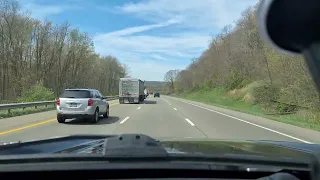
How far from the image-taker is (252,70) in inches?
2376

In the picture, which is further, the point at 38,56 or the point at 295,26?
the point at 38,56

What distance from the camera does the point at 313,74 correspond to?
1343mm

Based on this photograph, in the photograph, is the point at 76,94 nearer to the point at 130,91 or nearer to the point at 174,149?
the point at 174,149

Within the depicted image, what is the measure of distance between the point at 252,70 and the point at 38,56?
36.5 metres

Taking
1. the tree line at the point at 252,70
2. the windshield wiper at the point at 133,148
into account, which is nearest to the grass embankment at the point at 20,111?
the tree line at the point at 252,70

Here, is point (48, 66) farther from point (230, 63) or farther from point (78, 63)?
point (230, 63)

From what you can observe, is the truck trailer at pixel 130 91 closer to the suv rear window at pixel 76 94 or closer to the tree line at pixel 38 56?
the tree line at pixel 38 56

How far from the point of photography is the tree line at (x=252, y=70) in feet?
85.6

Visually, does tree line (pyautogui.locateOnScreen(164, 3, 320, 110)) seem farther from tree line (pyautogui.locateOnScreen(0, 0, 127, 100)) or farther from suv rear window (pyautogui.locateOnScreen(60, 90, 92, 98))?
tree line (pyautogui.locateOnScreen(0, 0, 127, 100))

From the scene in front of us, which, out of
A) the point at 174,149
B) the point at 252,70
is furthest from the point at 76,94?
the point at 252,70

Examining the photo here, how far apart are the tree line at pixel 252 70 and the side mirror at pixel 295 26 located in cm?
28

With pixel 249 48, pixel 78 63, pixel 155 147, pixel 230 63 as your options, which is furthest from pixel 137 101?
pixel 155 147

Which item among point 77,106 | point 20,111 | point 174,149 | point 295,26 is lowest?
point 20,111

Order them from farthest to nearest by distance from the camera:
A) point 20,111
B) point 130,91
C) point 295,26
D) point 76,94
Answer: point 130,91 → point 20,111 → point 76,94 → point 295,26
